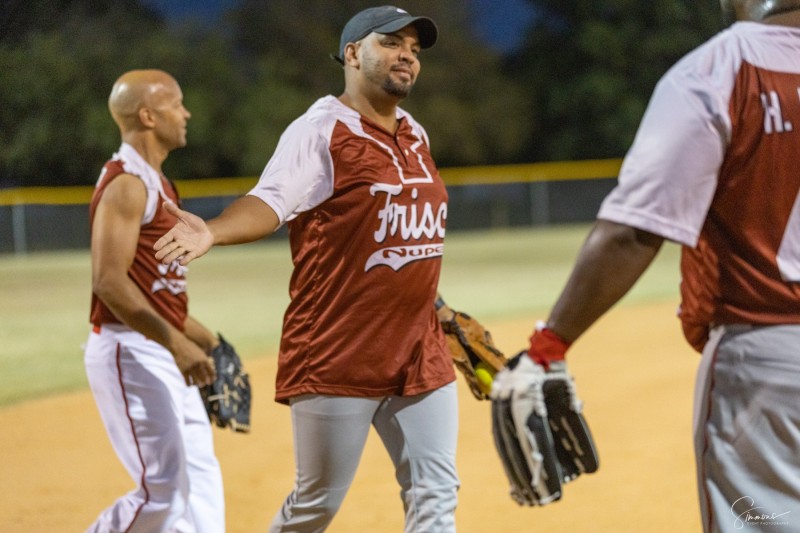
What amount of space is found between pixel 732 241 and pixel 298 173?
1525 mm

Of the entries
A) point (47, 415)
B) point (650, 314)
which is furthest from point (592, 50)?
point (47, 415)

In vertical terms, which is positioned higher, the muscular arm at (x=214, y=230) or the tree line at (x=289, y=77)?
the muscular arm at (x=214, y=230)

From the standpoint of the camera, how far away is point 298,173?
3270 mm

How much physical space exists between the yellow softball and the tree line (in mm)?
25979

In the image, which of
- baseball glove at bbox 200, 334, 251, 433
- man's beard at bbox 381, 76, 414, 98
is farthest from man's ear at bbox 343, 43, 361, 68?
baseball glove at bbox 200, 334, 251, 433

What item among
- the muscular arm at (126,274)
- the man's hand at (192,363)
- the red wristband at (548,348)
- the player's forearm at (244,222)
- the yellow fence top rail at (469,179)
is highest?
the player's forearm at (244,222)

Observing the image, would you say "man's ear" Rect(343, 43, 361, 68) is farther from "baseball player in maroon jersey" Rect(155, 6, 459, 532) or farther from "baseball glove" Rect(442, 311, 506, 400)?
"baseball glove" Rect(442, 311, 506, 400)

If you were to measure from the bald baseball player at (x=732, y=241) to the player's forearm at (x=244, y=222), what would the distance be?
110 centimetres

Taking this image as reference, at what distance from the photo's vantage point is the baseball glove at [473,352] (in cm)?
388

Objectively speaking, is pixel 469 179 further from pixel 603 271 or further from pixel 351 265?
pixel 603 271

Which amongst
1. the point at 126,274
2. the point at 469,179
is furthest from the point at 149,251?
the point at 469,179

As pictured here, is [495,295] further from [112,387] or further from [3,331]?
[112,387]

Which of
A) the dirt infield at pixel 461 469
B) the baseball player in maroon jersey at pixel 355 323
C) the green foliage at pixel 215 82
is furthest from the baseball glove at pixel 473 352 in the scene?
the green foliage at pixel 215 82

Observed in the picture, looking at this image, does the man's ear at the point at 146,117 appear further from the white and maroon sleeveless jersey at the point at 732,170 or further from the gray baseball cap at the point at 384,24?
the white and maroon sleeveless jersey at the point at 732,170
